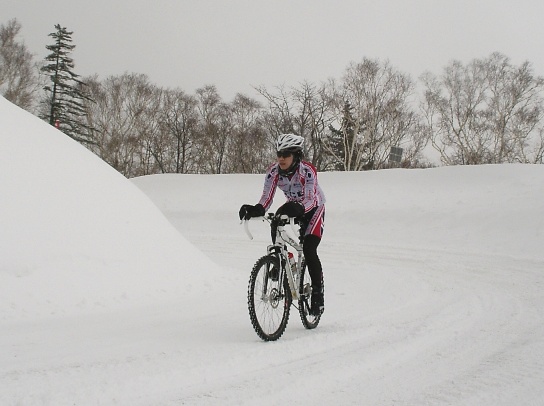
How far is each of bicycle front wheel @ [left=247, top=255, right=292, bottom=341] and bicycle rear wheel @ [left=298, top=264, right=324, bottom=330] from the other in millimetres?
304

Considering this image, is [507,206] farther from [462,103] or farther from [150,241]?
[462,103]

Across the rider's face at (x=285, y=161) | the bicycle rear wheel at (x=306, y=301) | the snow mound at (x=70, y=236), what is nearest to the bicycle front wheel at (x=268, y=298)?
the bicycle rear wheel at (x=306, y=301)

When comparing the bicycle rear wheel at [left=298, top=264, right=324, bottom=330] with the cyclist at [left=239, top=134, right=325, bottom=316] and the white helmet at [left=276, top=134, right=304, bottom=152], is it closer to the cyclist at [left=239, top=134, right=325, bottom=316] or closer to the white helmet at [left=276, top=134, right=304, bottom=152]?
the cyclist at [left=239, top=134, right=325, bottom=316]

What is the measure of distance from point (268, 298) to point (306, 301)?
684mm

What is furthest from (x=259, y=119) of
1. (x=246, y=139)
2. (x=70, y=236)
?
(x=70, y=236)

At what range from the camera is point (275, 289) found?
4.41m

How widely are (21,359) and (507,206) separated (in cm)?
1676

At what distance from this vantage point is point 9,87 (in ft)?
121

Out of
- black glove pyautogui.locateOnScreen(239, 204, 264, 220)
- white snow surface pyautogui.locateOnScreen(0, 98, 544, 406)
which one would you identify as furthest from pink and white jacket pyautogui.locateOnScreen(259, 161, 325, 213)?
white snow surface pyautogui.locateOnScreen(0, 98, 544, 406)

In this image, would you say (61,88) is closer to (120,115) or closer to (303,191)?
(120,115)

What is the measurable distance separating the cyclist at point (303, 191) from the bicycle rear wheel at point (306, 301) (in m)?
0.06

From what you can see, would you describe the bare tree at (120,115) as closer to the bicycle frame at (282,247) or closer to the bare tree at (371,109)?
the bare tree at (371,109)

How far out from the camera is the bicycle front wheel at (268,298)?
412 centimetres

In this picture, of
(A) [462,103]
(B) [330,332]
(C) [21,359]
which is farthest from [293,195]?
(A) [462,103]
